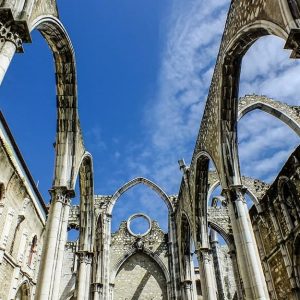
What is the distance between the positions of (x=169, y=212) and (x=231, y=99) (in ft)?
33.5

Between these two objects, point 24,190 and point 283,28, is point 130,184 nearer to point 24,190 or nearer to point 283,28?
point 24,190

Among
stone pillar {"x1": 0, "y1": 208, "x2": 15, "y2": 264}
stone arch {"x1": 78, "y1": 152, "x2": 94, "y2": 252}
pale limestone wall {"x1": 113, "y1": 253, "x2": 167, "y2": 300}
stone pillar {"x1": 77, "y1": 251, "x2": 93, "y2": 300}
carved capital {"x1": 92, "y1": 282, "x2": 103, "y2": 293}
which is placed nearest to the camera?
stone pillar {"x1": 0, "y1": 208, "x2": 15, "y2": 264}

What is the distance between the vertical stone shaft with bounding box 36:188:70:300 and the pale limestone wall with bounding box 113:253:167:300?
995 centimetres

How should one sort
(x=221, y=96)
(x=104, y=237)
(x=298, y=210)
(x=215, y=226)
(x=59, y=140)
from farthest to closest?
(x=215, y=226), (x=104, y=237), (x=298, y=210), (x=59, y=140), (x=221, y=96)

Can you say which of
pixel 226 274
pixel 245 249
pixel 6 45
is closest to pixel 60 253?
pixel 245 249

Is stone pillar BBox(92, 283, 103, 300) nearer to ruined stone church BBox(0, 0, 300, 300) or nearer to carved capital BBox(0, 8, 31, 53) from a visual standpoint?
ruined stone church BBox(0, 0, 300, 300)

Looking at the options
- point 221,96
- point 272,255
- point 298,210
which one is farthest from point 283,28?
point 272,255

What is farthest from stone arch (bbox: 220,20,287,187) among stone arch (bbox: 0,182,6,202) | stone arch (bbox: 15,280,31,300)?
stone arch (bbox: 15,280,31,300)

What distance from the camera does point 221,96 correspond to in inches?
346

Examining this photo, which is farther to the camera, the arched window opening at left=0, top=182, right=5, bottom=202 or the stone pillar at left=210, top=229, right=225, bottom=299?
the stone pillar at left=210, top=229, right=225, bottom=299

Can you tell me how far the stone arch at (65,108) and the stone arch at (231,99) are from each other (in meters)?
4.32

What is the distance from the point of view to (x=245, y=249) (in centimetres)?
788

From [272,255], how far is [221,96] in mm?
8875

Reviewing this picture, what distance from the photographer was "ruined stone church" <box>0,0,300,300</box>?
→ 6.92 m
